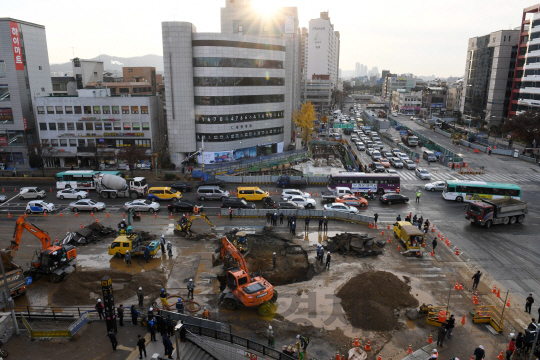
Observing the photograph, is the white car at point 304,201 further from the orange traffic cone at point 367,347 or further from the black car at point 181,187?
the orange traffic cone at point 367,347

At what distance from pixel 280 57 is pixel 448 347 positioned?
5751cm

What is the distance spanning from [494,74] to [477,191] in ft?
232

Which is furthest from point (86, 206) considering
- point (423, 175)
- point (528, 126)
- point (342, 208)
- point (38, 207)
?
point (528, 126)

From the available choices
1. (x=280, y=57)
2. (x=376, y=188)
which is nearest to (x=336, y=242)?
(x=376, y=188)

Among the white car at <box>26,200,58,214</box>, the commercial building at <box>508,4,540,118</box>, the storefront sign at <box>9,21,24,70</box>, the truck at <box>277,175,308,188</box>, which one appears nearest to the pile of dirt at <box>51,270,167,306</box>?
the white car at <box>26,200,58,214</box>

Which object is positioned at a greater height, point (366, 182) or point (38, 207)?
point (366, 182)

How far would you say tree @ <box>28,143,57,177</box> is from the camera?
Answer: 54250mm

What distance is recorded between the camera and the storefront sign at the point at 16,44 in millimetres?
56219

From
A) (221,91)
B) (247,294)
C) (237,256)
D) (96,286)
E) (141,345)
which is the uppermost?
(221,91)

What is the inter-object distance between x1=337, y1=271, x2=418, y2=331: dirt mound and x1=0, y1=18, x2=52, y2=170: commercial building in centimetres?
5987

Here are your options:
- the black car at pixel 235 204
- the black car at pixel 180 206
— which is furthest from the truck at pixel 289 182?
the black car at pixel 180 206

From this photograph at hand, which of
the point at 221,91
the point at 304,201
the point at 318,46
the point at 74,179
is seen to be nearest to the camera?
the point at 304,201

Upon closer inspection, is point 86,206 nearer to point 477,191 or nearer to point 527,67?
point 477,191

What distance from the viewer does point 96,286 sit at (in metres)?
23.3
